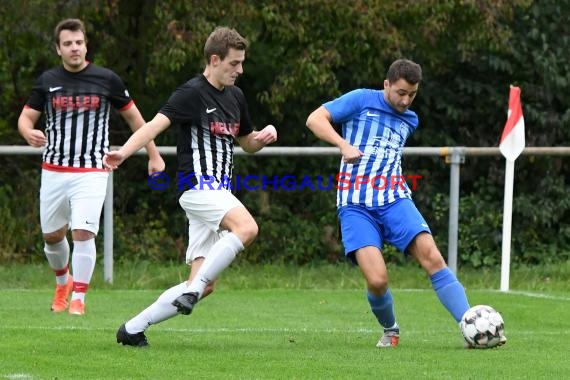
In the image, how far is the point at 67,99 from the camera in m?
9.05

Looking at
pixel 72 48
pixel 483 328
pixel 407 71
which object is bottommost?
pixel 483 328

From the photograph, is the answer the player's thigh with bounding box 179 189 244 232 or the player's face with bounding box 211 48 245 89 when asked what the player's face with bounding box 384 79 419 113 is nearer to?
the player's face with bounding box 211 48 245 89

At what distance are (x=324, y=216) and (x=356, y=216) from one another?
6.71 metres

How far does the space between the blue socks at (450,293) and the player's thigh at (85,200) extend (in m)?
2.71

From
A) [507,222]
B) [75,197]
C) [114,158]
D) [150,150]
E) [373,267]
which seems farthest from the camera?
[507,222]

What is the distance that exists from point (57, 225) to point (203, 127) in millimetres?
2382

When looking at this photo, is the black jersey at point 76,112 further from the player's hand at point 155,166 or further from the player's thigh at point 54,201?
the player's hand at point 155,166

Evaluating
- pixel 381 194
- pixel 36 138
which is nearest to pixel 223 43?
pixel 381 194

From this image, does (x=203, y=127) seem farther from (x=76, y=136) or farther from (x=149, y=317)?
(x=76, y=136)

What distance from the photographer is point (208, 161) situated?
24.0ft

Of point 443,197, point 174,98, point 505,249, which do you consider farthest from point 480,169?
point 174,98

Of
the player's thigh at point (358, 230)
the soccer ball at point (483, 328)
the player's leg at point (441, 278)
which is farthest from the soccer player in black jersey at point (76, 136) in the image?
the soccer ball at point (483, 328)

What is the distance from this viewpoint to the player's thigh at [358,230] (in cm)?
748

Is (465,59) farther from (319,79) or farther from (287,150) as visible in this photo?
(287,150)
